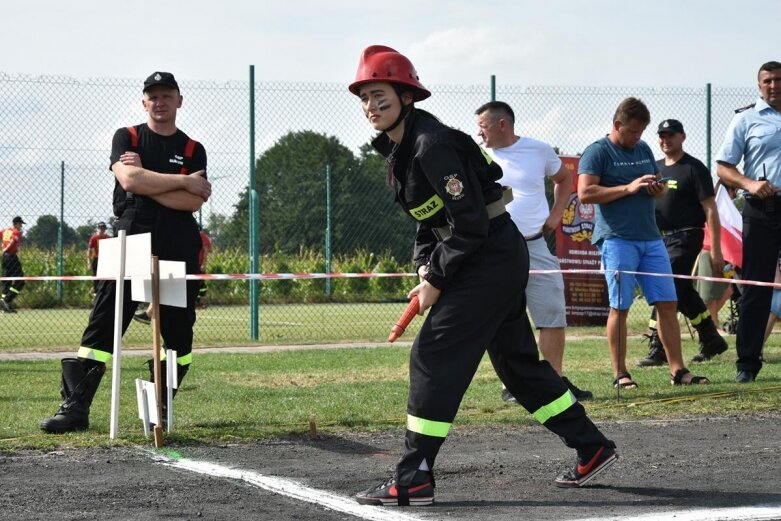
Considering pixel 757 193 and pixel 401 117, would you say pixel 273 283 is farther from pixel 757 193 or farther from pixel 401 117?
pixel 401 117

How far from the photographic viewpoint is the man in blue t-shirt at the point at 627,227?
9.07 meters

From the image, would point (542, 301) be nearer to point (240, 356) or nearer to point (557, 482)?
point (557, 482)

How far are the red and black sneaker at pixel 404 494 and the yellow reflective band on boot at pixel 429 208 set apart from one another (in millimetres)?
1083

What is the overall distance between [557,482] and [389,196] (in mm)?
17088

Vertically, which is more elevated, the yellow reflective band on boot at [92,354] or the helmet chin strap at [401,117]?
the helmet chin strap at [401,117]

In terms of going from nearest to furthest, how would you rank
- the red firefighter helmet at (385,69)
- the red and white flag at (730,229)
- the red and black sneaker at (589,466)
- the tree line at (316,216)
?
1. the red firefighter helmet at (385,69)
2. the red and black sneaker at (589,466)
3. the red and white flag at (730,229)
4. the tree line at (316,216)

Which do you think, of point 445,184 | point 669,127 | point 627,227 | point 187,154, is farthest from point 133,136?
point 669,127

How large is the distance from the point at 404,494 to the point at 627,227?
464cm

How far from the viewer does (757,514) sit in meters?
4.80

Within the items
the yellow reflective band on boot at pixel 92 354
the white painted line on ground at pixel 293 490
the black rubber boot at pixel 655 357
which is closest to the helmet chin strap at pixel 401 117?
the white painted line on ground at pixel 293 490

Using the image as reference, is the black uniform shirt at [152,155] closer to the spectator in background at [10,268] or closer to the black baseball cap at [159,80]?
the black baseball cap at [159,80]

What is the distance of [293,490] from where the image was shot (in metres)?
5.33

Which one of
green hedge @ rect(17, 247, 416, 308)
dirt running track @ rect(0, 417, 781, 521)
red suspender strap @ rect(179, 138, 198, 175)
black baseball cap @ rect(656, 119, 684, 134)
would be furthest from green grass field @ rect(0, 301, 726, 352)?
dirt running track @ rect(0, 417, 781, 521)

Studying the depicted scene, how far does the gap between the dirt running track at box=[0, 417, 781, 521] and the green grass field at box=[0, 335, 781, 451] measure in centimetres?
43
